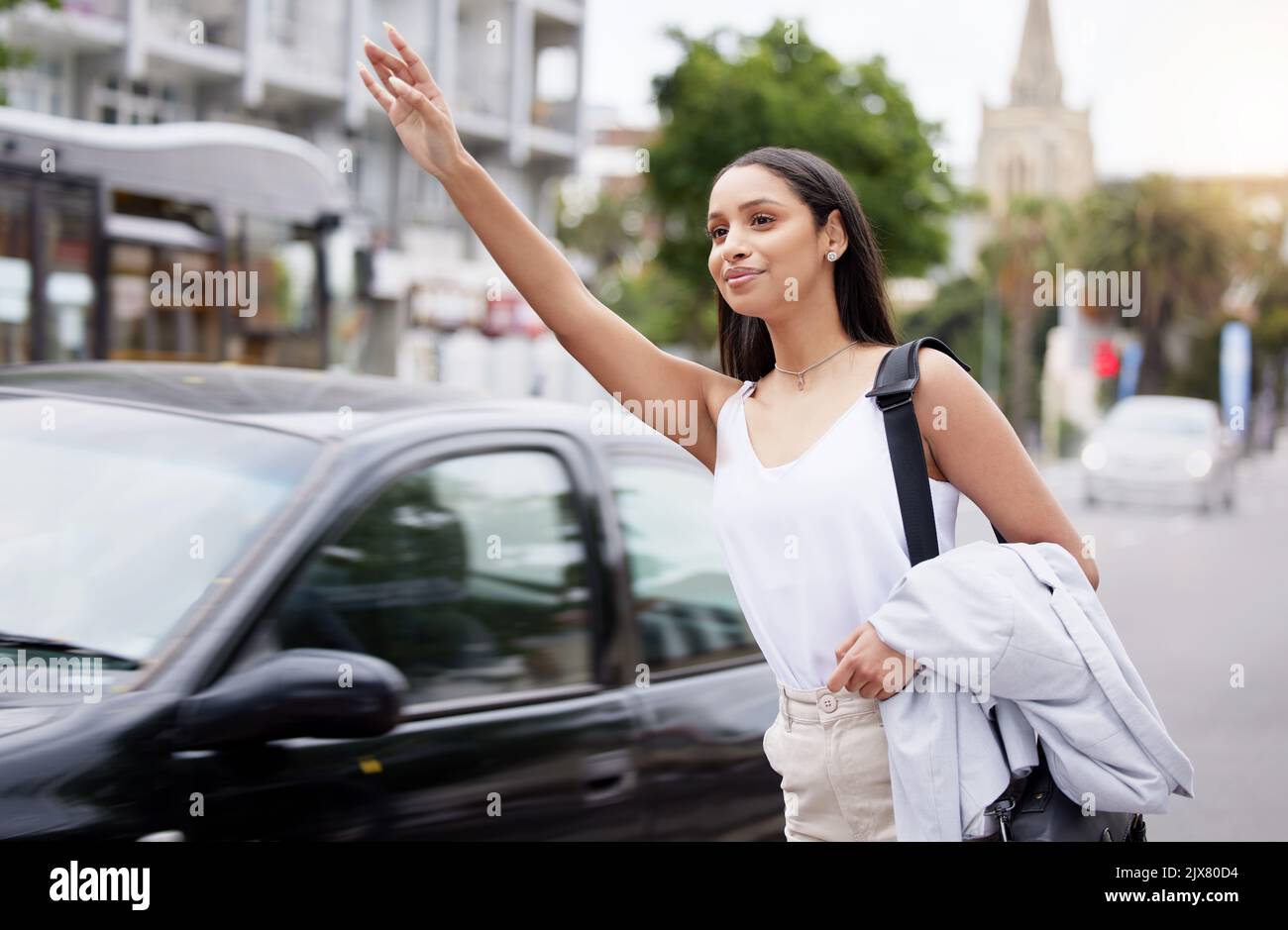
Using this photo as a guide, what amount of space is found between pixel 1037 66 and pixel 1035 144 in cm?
835

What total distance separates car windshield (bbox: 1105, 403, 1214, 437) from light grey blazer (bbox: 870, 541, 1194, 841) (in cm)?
1953

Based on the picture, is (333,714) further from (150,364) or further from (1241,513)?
(1241,513)

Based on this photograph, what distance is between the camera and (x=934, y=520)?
74.0 inches

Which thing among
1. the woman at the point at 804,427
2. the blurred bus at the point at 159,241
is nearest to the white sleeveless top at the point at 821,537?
the woman at the point at 804,427

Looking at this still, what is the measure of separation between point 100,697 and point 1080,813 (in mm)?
1434

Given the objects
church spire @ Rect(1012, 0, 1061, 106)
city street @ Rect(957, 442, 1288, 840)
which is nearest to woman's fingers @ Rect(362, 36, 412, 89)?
city street @ Rect(957, 442, 1288, 840)

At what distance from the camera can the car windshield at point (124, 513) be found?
2.47 meters

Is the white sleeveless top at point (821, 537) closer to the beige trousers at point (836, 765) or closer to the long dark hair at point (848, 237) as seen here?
the beige trousers at point (836, 765)

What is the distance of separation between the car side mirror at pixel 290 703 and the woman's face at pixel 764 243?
0.85 m

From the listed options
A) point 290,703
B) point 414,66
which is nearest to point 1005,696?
point 290,703

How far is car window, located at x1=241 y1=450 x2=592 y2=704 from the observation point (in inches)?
103

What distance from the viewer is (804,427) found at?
1980 millimetres

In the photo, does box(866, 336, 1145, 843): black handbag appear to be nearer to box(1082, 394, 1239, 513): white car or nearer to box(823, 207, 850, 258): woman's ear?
box(823, 207, 850, 258): woman's ear

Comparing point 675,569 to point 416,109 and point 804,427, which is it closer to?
point 804,427
